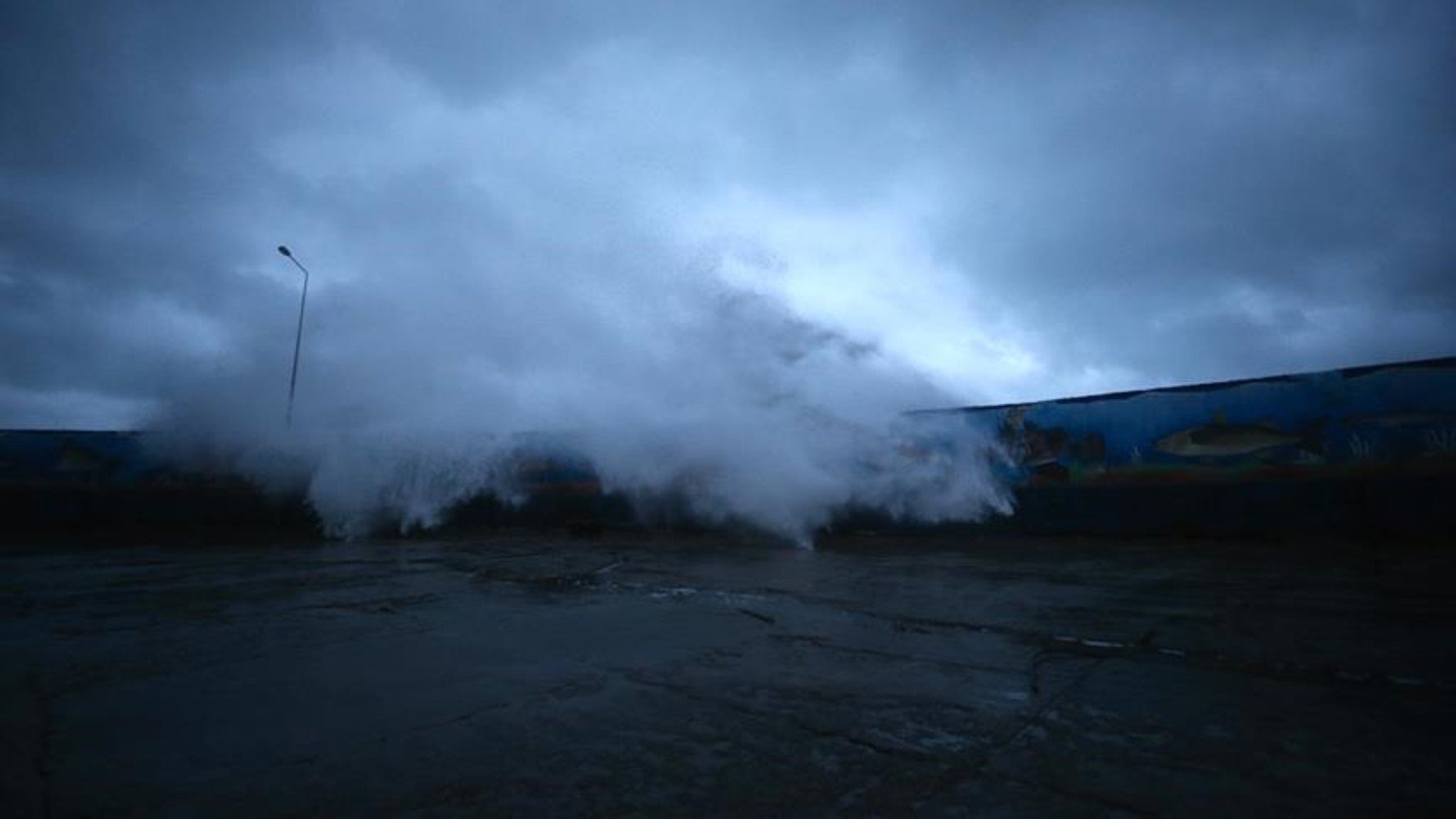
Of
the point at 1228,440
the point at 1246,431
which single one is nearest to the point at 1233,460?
the point at 1228,440

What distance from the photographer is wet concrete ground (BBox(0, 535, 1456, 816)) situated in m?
1.59

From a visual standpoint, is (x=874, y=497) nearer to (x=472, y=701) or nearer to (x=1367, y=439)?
(x=1367, y=439)

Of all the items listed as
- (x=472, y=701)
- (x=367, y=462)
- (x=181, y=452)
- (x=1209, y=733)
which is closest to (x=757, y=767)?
(x=472, y=701)

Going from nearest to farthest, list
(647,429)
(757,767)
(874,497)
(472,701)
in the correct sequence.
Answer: (757,767) < (472,701) < (874,497) < (647,429)

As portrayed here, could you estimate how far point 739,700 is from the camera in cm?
229

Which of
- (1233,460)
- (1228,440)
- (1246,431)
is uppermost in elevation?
(1246,431)

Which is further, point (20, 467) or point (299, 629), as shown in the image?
point (20, 467)

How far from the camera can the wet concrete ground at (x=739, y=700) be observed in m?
1.59

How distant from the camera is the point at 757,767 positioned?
1.74 m

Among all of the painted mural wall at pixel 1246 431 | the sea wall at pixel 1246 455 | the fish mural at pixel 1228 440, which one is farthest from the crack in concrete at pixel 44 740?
the fish mural at pixel 1228 440

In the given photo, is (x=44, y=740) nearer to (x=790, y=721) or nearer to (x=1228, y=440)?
(x=790, y=721)

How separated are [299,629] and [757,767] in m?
3.03

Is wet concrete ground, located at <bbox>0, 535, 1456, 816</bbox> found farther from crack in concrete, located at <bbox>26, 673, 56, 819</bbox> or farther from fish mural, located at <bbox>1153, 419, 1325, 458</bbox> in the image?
fish mural, located at <bbox>1153, 419, 1325, 458</bbox>

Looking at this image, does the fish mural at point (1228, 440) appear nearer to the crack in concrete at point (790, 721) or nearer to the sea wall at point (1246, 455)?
the sea wall at point (1246, 455)
